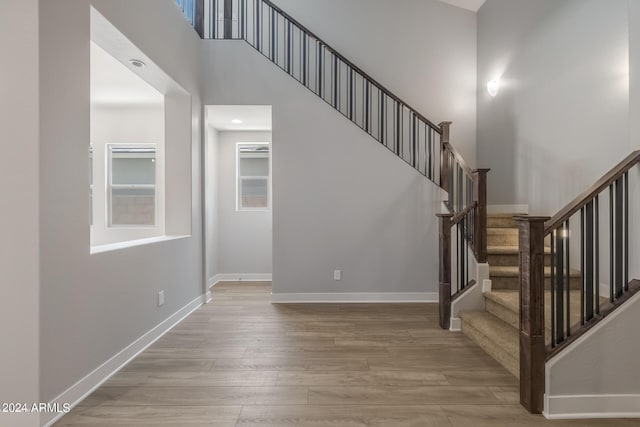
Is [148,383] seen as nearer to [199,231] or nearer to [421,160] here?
[199,231]

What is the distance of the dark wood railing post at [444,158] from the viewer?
4605mm

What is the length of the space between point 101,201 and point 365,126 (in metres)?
4.51

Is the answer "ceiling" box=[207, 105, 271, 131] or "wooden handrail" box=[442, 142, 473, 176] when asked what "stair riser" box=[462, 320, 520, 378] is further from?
"ceiling" box=[207, 105, 271, 131]

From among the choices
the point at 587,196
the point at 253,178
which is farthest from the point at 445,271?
the point at 253,178

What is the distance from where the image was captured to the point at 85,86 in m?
2.47

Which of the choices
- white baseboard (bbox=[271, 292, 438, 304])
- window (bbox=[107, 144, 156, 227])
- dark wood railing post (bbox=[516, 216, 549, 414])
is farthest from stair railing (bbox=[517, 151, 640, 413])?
window (bbox=[107, 144, 156, 227])

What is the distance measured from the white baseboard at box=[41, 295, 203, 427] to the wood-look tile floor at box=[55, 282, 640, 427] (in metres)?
0.06

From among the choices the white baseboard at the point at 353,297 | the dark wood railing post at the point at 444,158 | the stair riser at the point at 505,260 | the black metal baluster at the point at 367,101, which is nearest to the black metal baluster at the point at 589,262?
the stair riser at the point at 505,260

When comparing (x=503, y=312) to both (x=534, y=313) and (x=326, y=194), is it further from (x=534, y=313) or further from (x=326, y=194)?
(x=326, y=194)

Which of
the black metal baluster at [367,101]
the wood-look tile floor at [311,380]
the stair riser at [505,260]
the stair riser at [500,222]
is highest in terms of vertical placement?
the black metal baluster at [367,101]

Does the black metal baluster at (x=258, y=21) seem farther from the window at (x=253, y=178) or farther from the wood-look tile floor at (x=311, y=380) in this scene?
the wood-look tile floor at (x=311, y=380)

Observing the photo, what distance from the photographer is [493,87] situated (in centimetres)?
494

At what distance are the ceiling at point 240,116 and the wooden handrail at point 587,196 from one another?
3.75 meters

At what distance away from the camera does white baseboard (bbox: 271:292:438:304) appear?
4797 millimetres
